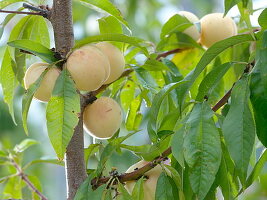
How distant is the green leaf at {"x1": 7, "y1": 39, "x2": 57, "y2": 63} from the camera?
29.3 inches

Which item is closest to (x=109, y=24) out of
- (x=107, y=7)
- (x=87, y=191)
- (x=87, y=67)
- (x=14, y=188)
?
(x=107, y=7)

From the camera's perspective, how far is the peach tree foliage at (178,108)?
632 millimetres

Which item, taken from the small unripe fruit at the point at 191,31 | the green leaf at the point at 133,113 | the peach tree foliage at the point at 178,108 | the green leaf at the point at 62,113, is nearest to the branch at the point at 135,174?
the peach tree foliage at the point at 178,108

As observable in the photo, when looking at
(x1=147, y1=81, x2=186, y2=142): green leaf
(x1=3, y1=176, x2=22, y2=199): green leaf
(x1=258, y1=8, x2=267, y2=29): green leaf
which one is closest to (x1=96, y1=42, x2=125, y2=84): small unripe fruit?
(x1=147, y1=81, x2=186, y2=142): green leaf

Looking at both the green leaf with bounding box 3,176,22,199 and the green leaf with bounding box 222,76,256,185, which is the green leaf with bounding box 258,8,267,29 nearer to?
the green leaf with bounding box 222,76,256,185

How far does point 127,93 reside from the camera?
1.02 meters

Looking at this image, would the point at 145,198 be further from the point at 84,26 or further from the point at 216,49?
the point at 84,26

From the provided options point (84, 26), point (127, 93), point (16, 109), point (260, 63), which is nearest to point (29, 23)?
point (127, 93)

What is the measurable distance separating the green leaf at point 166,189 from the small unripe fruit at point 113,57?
185 mm

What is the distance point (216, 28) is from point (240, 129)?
0.47 meters

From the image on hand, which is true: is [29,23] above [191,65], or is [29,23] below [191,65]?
above

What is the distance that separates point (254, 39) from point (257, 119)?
116 millimetres

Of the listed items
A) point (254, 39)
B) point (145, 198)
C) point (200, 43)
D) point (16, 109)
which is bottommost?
point (16, 109)

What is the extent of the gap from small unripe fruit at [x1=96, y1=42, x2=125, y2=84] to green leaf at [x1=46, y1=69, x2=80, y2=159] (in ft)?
0.39
